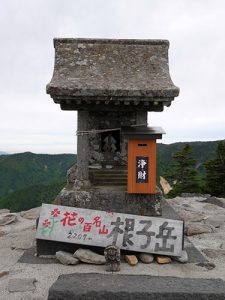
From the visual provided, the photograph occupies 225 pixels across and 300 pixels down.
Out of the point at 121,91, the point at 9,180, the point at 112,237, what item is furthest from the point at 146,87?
the point at 9,180

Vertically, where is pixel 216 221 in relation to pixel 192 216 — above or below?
below

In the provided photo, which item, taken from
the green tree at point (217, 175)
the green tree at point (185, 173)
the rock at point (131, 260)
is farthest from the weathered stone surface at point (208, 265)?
the green tree at point (185, 173)

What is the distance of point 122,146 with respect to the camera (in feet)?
Answer: 36.3

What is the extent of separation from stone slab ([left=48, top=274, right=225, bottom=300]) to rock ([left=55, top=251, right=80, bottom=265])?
157cm

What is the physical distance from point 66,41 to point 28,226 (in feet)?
23.2

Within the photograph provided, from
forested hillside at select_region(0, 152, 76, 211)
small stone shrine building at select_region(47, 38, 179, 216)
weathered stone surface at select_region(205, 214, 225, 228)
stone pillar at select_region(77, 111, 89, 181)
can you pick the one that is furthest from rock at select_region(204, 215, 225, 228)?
forested hillside at select_region(0, 152, 76, 211)

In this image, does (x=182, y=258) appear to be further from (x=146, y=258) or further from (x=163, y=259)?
(x=146, y=258)

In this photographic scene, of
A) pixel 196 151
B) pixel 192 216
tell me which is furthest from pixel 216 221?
pixel 196 151

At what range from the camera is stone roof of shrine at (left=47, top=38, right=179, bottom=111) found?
9.09 metres

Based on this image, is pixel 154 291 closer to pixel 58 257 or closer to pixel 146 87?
pixel 58 257

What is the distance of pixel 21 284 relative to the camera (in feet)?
24.0

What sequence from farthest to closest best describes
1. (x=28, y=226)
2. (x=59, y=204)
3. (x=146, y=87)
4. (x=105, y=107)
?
(x=28, y=226), (x=105, y=107), (x=59, y=204), (x=146, y=87)

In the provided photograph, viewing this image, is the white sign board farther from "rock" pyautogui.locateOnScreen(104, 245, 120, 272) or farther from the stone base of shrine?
the stone base of shrine

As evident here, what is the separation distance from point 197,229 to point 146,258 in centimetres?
388
